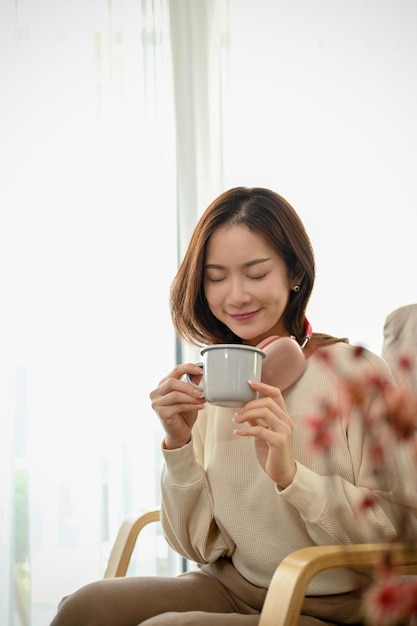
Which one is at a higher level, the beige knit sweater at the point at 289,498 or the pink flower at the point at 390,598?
the pink flower at the point at 390,598

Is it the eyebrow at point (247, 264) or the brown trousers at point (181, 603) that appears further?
the eyebrow at point (247, 264)

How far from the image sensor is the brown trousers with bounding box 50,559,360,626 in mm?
1240

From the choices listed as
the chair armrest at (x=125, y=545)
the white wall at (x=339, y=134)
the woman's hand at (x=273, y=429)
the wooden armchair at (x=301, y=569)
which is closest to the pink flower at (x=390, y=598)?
the wooden armchair at (x=301, y=569)

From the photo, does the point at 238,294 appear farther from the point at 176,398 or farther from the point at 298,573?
the point at 298,573

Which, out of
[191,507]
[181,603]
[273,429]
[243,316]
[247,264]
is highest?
[247,264]

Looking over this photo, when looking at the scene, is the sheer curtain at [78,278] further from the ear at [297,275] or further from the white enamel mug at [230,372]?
the white enamel mug at [230,372]

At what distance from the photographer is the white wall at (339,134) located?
8.65 ft

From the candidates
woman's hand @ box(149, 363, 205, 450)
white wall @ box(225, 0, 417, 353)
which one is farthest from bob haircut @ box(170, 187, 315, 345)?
white wall @ box(225, 0, 417, 353)

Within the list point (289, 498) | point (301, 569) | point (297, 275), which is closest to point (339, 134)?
point (297, 275)

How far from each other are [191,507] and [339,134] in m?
1.66

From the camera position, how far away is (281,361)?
144 cm

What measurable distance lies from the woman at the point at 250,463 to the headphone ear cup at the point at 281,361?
50 mm

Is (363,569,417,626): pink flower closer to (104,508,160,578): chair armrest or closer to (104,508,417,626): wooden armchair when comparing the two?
(104,508,417,626): wooden armchair

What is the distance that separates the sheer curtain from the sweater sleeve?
998 millimetres
